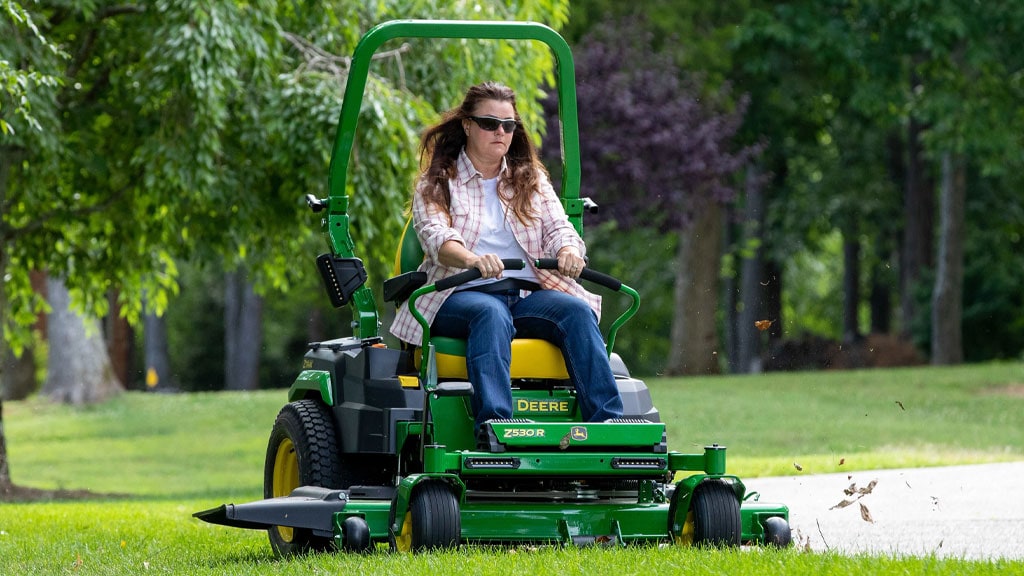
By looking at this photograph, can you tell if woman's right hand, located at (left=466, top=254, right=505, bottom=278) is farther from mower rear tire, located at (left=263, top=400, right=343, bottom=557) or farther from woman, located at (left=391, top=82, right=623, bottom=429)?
mower rear tire, located at (left=263, top=400, right=343, bottom=557)

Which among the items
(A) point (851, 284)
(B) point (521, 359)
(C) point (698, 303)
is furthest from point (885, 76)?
(B) point (521, 359)

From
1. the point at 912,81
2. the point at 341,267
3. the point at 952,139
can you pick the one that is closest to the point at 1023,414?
the point at 952,139

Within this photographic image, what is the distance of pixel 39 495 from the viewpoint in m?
13.6

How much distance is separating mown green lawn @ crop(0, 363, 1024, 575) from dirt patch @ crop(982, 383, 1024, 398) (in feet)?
0.22

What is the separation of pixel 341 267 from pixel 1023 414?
13085mm

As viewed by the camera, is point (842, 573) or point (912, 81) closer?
point (842, 573)

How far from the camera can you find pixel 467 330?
636 cm

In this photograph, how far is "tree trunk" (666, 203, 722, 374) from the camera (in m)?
27.5

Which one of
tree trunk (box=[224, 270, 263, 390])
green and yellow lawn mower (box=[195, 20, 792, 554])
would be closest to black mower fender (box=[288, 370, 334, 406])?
green and yellow lawn mower (box=[195, 20, 792, 554])

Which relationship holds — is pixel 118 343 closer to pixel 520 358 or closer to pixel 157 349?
pixel 157 349

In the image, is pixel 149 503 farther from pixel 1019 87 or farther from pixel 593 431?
pixel 1019 87

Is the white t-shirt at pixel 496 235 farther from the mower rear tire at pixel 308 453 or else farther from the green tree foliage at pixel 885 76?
the green tree foliage at pixel 885 76

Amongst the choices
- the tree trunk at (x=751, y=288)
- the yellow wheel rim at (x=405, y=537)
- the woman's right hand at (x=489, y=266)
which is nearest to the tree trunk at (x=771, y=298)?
the tree trunk at (x=751, y=288)

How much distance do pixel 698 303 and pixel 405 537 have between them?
72.9 feet
